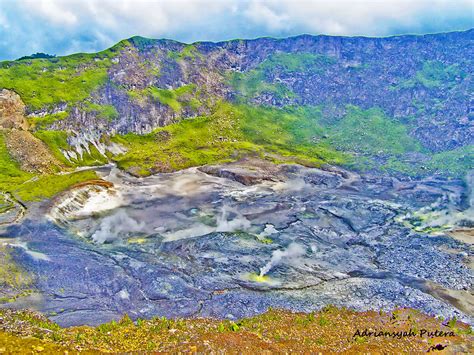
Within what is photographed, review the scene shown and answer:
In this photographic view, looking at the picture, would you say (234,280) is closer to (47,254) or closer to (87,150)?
(47,254)

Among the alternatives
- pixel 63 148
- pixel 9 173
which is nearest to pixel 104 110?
pixel 63 148

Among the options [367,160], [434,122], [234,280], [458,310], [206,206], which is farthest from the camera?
[434,122]

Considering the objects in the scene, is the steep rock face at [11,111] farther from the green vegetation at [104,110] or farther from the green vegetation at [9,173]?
the green vegetation at [104,110]

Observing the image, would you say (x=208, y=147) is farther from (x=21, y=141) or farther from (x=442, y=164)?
(x=442, y=164)

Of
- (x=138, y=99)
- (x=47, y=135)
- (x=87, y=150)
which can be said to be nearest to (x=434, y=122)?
(x=138, y=99)

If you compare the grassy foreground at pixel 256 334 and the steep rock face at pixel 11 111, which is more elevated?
the steep rock face at pixel 11 111

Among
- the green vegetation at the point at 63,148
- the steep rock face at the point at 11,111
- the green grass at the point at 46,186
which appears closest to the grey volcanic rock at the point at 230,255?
the green grass at the point at 46,186

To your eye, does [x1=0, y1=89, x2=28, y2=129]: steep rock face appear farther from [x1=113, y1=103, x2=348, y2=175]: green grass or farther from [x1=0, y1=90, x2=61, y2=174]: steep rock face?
[x1=113, y1=103, x2=348, y2=175]: green grass

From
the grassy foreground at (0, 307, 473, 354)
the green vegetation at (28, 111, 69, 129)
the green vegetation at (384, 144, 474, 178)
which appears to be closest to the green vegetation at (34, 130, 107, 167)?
the green vegetation at (28, 111, 69, 129)
